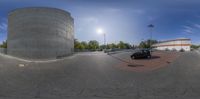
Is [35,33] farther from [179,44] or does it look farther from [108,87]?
[179,44]

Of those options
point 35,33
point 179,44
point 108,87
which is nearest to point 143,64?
point 108,87

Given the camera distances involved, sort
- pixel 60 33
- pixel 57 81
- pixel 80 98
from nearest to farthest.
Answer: pixel 80 98 → pixel 57 81 → pixel 60 33

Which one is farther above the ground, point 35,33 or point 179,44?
point 35,33

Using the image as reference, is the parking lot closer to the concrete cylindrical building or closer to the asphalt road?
the asphalt road

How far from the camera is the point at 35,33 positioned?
4400cm

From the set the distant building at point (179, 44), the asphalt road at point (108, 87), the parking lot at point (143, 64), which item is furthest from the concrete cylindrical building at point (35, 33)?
the distant building at point (179, 44)

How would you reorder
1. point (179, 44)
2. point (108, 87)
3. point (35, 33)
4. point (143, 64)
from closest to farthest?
1. point (108, 87)
2. point (143, 64)
3. point (35, 33)
4. point (179, 44)

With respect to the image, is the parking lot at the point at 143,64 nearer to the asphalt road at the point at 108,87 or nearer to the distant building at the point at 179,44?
the asphalt road at the point at 108,87

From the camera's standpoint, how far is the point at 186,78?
15.0 metres

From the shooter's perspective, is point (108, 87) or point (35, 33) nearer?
point (108, 87)

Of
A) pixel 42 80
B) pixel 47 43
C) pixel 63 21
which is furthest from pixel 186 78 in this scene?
pixel 63 21

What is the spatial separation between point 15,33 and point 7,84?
3636 centimetres

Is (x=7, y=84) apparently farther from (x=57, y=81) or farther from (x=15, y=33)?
(x=15, y=33)

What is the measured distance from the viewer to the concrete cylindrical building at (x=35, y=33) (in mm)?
44094
